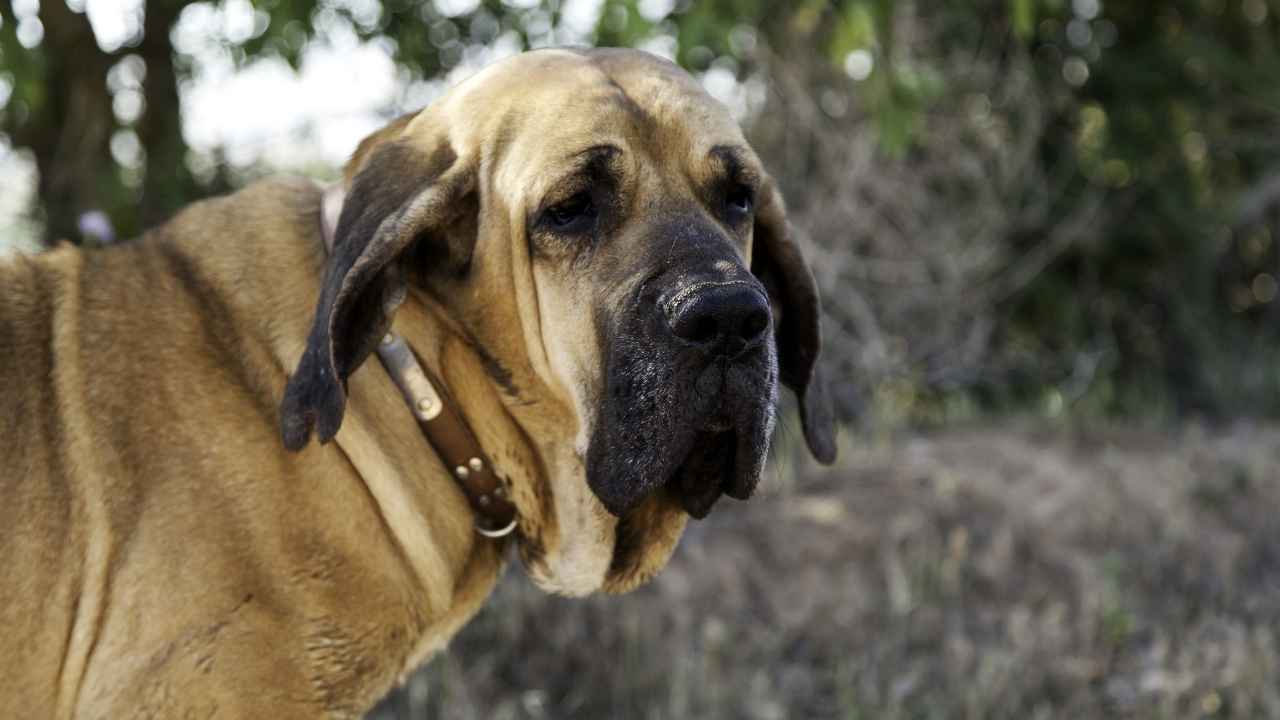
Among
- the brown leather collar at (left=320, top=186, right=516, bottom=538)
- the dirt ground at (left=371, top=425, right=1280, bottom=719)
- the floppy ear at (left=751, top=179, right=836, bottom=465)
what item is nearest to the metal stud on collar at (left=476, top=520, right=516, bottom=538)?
the brown leather collar at (left=320, top=186, right=516, bottom=538)

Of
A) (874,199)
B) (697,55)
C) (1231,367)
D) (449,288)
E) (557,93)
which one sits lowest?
(1231,367)

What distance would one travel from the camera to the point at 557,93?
2711 millimetres

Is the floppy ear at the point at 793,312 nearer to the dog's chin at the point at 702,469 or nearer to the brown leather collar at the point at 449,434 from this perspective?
the dog's chin at the point at 702,469

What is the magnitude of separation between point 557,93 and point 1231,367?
6482 millimetres

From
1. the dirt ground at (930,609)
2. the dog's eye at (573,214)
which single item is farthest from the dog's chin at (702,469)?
the dirt ground at (930,609)

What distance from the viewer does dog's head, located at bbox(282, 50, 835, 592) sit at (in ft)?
8.05

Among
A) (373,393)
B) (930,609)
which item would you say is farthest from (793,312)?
(930,609)

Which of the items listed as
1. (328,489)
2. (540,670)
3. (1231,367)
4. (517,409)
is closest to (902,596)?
(540,670)

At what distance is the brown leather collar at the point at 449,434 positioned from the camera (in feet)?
8.84

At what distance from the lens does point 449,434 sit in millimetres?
2721

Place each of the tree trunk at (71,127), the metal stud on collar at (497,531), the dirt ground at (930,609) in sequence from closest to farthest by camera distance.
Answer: the metal stud on collar at (497,531), the dirt ground at (930,609), the tree trunk at (71,127)

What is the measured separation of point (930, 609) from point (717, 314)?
2.84 metres

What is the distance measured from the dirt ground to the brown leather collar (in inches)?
49.8

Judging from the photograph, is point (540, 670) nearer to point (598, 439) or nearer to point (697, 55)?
point (598, 439)
